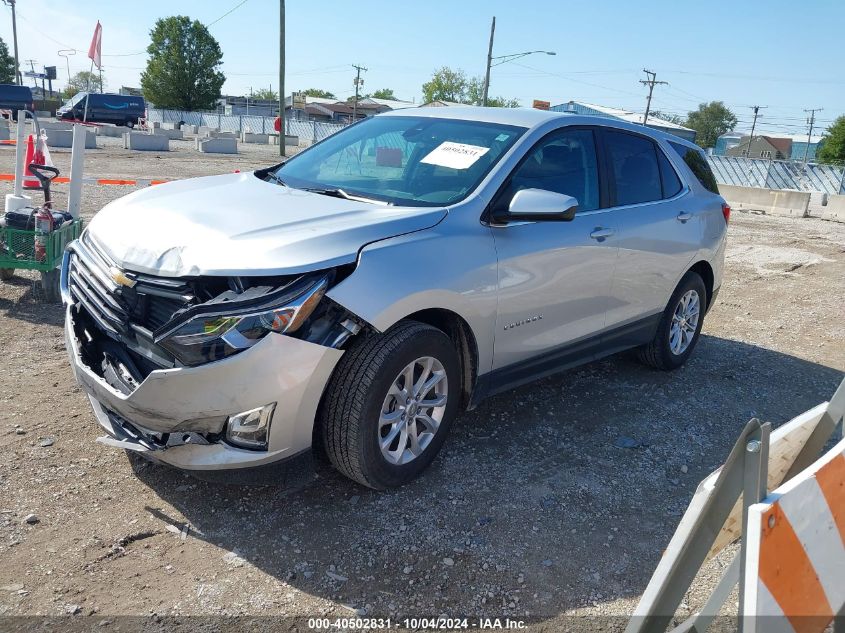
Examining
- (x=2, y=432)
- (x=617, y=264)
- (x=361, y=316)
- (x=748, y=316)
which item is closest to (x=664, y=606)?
(x=361, y=316)

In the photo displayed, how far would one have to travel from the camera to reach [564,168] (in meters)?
4.20

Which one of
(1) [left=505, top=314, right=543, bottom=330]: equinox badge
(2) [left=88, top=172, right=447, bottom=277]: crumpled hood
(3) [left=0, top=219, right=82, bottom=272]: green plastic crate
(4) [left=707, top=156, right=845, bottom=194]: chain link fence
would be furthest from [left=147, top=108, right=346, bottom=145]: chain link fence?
(1) [left=505, top=314, right=543, bottom=330]: equinox badge

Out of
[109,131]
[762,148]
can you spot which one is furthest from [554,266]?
[762,148]

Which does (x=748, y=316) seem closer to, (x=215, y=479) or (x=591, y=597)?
(x=591, y=597)

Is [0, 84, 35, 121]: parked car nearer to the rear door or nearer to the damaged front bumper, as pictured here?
the rear door

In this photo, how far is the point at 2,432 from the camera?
12.2 ft

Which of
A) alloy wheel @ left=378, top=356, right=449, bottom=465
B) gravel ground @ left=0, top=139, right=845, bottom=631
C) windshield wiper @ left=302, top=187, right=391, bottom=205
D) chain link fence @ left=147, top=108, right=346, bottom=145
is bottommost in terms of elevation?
gravel ground @ left=0, top=139, right=845, bottom=631

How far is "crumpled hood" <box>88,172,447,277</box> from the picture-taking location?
2893 millimetres

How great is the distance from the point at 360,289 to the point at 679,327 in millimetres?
3393

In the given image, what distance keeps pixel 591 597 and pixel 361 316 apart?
150 cm

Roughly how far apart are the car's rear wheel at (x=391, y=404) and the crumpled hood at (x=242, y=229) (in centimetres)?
46

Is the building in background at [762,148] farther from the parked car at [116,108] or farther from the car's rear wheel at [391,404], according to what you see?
the car's rear wheel at [391,404]

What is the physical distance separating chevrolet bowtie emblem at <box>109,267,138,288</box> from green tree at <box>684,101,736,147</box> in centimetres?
11540

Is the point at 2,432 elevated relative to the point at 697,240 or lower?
lower
